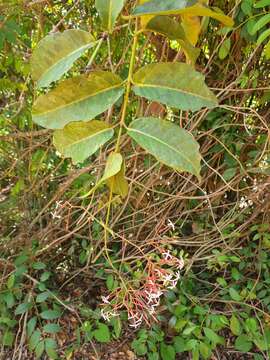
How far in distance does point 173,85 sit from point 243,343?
4.59ft

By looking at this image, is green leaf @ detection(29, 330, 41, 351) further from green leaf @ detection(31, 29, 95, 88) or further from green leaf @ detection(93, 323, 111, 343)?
green leaf @ detection(31, 29, 95, 88)

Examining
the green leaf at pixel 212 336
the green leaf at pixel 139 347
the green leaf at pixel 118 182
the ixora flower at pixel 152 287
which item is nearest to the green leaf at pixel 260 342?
the green leaf at pixel 212 336

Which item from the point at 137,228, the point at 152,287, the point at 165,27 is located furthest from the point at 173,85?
the point at 137,228

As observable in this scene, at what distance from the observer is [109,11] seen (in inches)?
19.1

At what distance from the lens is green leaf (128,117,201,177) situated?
1.52 feet

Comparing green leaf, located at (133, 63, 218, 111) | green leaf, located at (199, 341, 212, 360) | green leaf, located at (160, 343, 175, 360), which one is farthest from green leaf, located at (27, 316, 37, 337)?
green leaf, located at (133, 63, 218, 111)

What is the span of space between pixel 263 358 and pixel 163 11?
1504 millimetres

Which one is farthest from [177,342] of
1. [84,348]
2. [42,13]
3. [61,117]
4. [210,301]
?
[61,117]

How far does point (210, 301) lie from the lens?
181cm

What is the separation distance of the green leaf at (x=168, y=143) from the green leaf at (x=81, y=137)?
1.2 inches

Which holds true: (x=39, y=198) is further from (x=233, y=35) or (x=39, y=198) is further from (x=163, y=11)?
(x=163, y=11)

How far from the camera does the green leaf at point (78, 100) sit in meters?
0.46

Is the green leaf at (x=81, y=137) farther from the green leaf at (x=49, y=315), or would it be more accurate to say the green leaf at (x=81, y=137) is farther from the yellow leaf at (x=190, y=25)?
the green leaf at (x=49, y=315)

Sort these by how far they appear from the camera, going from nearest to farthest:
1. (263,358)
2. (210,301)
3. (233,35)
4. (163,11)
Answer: (163,11) < (233,35) < (263,358) < (210,301)
